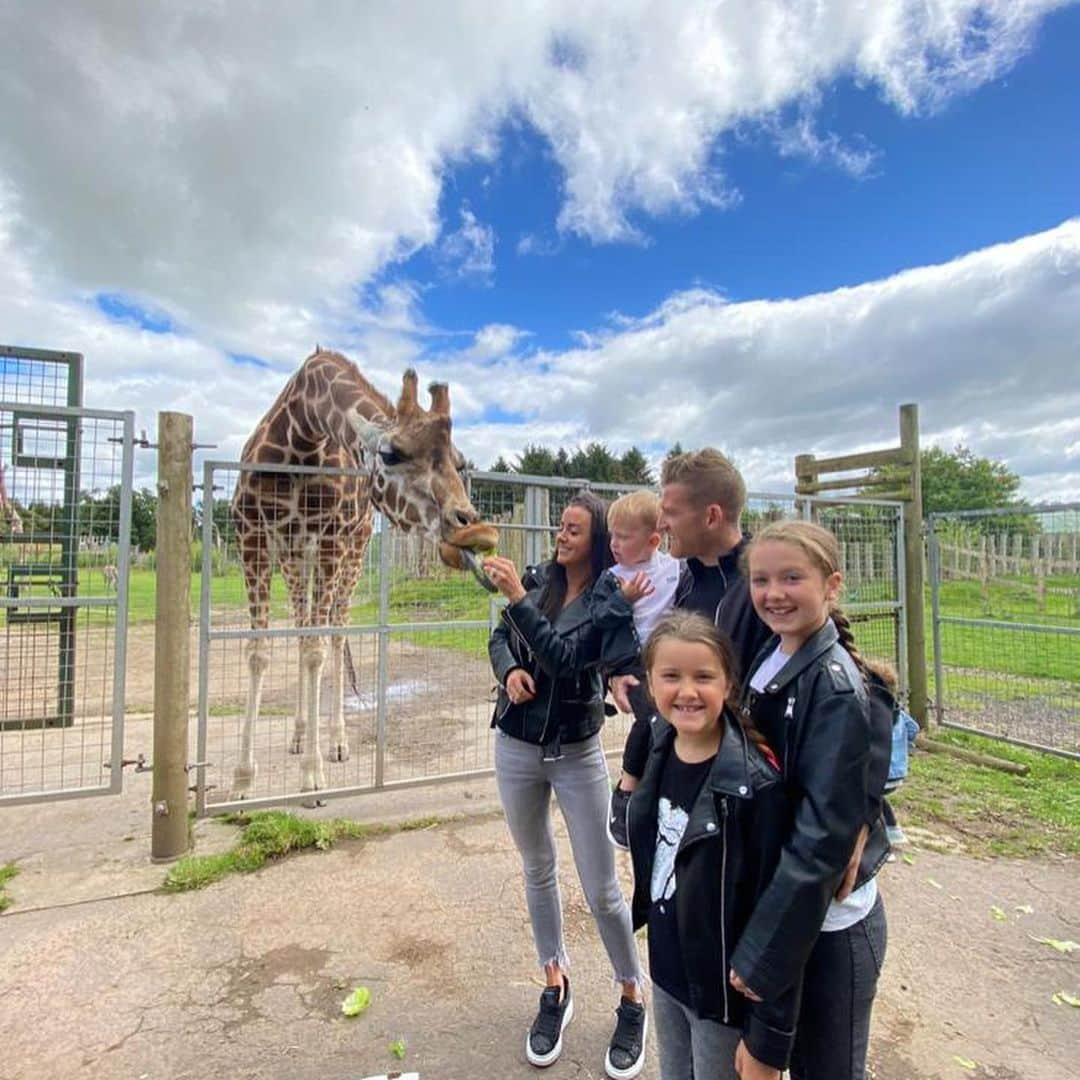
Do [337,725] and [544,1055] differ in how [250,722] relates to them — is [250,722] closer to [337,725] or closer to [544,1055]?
[337,725]

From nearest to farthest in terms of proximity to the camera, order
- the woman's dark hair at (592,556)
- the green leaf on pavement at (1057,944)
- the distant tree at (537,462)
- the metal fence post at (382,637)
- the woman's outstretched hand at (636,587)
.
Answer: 1. the woman's outstretched hand at (636,587)
2. the woman's dark hair at (592,556)
3. the green leaf on pavement at (1057,944)
4. the metal fence post at (382,637)
5. the distant tree at (537,462)

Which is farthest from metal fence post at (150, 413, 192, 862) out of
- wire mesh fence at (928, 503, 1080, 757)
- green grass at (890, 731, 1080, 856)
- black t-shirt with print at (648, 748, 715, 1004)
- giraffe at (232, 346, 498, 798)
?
wire mesh fence at (928, 503, 1080, 757)

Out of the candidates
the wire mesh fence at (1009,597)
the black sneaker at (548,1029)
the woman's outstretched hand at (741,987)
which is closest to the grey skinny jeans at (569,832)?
the black sneaker at (548,1029)

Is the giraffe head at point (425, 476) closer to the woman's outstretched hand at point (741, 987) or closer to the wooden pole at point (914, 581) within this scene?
the woman's outstretched hand at point (741, 987)

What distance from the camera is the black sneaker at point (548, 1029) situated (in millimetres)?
Result: 2144

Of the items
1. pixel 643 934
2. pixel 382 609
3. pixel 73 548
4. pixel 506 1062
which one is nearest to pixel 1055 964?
pixel 643 934

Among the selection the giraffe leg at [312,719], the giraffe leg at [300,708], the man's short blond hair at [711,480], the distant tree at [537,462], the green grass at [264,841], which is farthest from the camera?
the distant tree at [537,462]

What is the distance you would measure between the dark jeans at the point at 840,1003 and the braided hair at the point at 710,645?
1.37ft

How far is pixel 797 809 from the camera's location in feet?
4.34

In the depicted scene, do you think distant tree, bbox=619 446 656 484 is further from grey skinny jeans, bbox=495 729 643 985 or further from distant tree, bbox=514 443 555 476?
grey skinny jeans, bbox=495 729 643 985

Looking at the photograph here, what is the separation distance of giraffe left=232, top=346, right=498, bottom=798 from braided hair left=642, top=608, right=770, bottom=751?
1981mm

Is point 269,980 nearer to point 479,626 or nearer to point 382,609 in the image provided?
point 382,609

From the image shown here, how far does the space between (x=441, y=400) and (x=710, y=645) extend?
9.30 ft

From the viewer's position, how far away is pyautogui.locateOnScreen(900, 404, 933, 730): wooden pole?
242 inches
